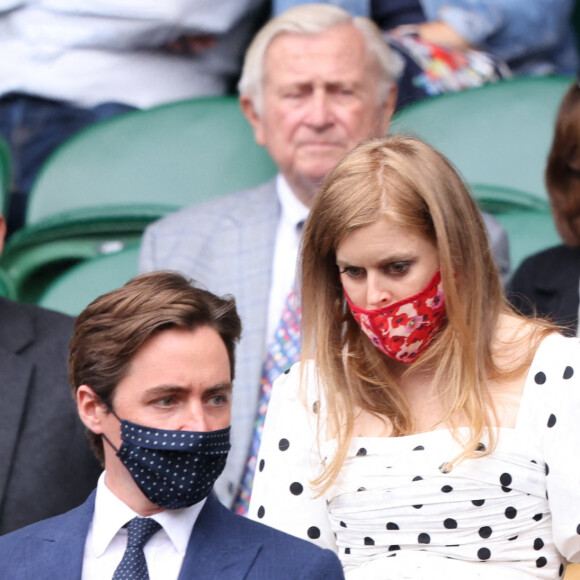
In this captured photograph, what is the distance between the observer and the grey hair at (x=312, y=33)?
3.30 meters

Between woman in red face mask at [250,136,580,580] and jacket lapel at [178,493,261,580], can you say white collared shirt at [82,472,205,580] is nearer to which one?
jacket lapel at [178,493,261,580]

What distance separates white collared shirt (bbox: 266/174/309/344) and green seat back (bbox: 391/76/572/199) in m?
0.56

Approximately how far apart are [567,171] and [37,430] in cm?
129

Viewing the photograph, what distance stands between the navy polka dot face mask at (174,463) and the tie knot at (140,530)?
0.03 metres

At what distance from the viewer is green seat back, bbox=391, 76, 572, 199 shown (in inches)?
142

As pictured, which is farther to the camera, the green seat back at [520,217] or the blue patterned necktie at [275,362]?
the green seat back at [520,217]

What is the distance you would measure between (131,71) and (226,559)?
2.38 metres

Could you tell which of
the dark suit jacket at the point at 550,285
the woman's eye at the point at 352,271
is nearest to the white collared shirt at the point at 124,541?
the woman's eye at the point at 352,271

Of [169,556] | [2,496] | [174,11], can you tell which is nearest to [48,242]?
[174,11]

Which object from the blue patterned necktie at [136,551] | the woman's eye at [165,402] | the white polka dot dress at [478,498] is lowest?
the white polka dot dress at [478,498]

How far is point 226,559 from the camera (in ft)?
5.95

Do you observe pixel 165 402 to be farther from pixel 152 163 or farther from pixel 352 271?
pixel 152 163

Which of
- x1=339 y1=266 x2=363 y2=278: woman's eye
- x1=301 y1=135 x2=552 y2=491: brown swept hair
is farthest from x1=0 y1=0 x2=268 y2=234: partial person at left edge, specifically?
x1=339 y1=266 x2=363 y2=278: woman's eye

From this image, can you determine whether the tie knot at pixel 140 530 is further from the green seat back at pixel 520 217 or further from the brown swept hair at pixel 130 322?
the green seat back at pixel 520 217
